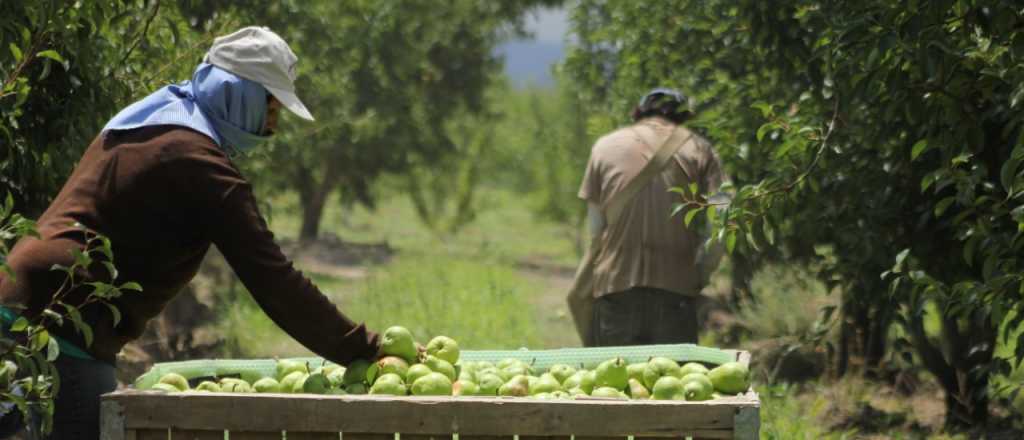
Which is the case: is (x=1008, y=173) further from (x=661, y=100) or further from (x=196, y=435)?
(x=196, y=435)

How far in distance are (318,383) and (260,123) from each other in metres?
0.69

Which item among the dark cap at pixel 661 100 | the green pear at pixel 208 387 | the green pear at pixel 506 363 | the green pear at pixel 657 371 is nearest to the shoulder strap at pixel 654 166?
the dark cap at pixel 661 100

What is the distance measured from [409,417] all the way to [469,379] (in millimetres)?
423

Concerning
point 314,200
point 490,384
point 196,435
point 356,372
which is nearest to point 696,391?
point 490,384

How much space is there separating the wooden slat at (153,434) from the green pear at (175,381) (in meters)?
0.31

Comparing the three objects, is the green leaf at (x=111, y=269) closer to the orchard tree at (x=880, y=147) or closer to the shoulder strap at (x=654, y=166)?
the orchard tree at (x=880, y=147)

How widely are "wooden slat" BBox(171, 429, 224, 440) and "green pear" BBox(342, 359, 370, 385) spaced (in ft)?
1.33

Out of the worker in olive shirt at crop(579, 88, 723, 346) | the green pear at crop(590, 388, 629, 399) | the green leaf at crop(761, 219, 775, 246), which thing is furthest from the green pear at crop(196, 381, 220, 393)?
the worker in olive shirt at crop(579, 88, 723, 346)

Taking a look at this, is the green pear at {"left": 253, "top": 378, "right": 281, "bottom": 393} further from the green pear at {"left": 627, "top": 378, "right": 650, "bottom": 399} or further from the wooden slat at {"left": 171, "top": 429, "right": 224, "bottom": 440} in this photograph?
the green pear at {"left": 627, "top": 378, "right": 650, "bottom": 399}

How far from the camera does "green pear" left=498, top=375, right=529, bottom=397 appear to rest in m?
3.92

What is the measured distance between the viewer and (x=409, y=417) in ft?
12.1

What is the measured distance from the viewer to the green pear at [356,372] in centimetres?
403

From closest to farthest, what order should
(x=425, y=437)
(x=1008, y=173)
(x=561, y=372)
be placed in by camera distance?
(x=425, y=437) < (x=561, y=372) < (x=1008, y=173)

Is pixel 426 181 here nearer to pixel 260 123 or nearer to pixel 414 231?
pixel 414 231
